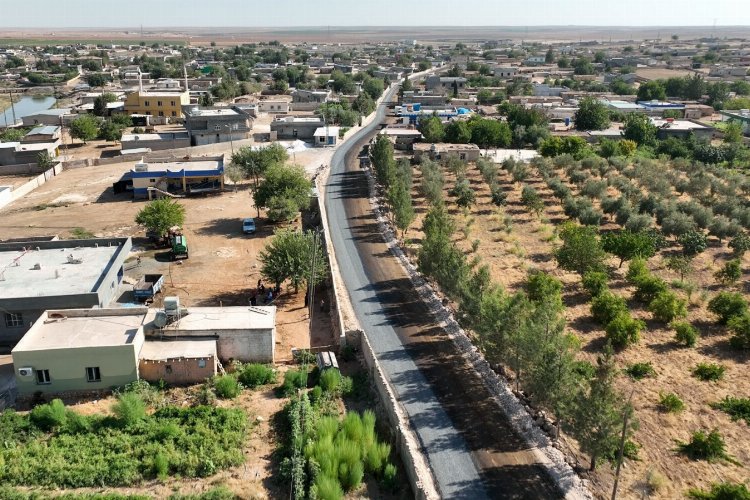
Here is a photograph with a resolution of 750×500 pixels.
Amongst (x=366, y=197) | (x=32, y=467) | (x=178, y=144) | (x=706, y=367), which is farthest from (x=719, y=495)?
(x=178, y=144)

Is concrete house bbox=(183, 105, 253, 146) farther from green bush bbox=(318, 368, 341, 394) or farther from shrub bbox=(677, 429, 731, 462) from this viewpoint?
shrub bbox=(677, 429, 731, 462)

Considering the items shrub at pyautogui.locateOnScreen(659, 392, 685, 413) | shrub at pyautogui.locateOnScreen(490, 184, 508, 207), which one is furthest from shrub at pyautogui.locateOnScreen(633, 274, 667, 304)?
shrub at pyautogui.locateOnScreen(490, 184, 508, 207)

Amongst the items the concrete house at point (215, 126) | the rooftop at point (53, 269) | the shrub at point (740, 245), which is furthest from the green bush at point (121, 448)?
the concrete house at point (215, 126)

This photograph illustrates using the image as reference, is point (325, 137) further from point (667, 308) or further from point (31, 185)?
point (667, 308)

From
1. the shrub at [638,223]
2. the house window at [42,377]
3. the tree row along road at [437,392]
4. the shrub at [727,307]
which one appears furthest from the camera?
the shrub at [638,223]

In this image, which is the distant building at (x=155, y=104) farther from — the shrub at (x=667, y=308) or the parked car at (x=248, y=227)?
the shrub at (x=667, y=308)
